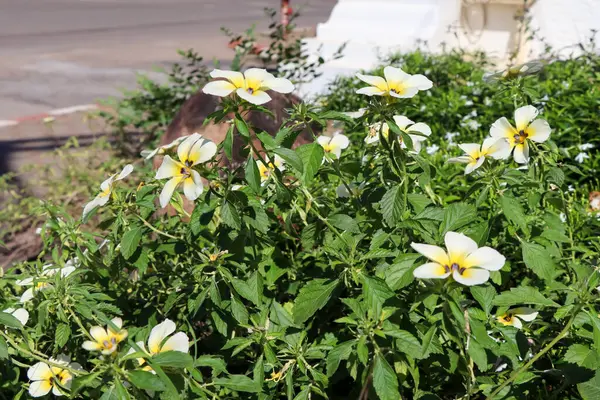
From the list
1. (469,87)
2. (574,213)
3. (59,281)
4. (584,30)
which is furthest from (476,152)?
(584,30)

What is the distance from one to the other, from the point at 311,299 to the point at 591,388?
2.21ft

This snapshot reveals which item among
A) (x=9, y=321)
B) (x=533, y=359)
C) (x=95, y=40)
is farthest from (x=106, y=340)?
(x=95, y=40)

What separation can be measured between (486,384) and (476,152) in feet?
1.98

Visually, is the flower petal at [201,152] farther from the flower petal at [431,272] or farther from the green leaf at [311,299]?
the flower petal at [431,272]

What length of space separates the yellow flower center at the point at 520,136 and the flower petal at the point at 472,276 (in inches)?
22.1

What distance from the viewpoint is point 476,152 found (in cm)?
197

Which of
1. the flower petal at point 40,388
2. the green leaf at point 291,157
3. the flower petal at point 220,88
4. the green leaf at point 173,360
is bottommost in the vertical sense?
the flower petal at point 40,388

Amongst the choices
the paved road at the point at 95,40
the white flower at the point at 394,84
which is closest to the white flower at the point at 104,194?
the white flower at the point at 394,84

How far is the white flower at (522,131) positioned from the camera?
1824mm

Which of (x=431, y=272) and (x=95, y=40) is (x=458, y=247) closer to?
(x=431, y=272)

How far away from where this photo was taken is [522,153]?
1842mm

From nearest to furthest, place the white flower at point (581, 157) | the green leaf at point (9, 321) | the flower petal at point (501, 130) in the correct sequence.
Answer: the green leaf at point (9, 321) < the flower petal at point (501, 130) < the white flower at point (581, 157)

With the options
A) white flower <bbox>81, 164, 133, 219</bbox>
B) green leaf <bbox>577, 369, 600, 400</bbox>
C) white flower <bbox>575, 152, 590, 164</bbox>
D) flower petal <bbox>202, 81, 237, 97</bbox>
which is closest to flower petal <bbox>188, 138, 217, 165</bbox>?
flower petal <bbox>202, 81, 237, 97</bbox>

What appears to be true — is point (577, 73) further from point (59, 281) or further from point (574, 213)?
point (59, 281)
